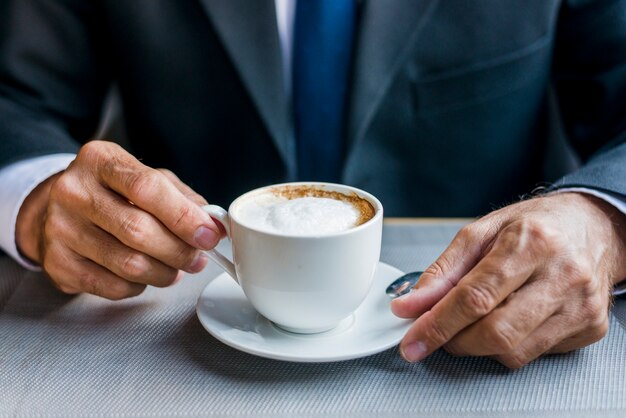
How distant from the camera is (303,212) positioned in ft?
1.85

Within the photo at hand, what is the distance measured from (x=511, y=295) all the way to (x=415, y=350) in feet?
0.31

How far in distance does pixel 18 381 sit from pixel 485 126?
2.80 ft

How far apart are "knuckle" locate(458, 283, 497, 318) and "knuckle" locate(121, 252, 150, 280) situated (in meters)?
0.31

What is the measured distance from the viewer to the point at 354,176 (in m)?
1.08

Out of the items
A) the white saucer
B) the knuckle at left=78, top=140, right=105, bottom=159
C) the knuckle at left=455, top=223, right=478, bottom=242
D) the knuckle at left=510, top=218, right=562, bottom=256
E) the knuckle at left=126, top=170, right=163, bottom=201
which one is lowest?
the white saucer

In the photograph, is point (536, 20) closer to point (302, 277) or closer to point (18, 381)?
point (302, 277)

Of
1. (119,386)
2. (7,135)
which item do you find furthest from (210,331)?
(7,135)

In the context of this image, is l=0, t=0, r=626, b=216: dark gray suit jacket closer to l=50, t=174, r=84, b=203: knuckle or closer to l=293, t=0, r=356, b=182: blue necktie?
l=293, t=0, r=356, b=182: blue necktie

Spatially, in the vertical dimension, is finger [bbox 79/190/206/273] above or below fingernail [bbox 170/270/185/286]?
above

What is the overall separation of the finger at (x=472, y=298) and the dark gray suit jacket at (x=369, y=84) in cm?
53

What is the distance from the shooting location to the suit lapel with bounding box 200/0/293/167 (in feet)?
3.28

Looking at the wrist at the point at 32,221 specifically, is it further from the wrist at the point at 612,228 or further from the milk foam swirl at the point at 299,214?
the wrist at the point at 612,228

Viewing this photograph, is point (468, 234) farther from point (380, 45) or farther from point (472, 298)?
point (380, 45)

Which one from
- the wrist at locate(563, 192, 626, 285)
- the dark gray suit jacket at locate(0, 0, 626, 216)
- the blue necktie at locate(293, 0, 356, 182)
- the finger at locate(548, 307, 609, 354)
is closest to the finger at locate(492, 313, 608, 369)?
the finger at locate(548, 307, 609, 354)
